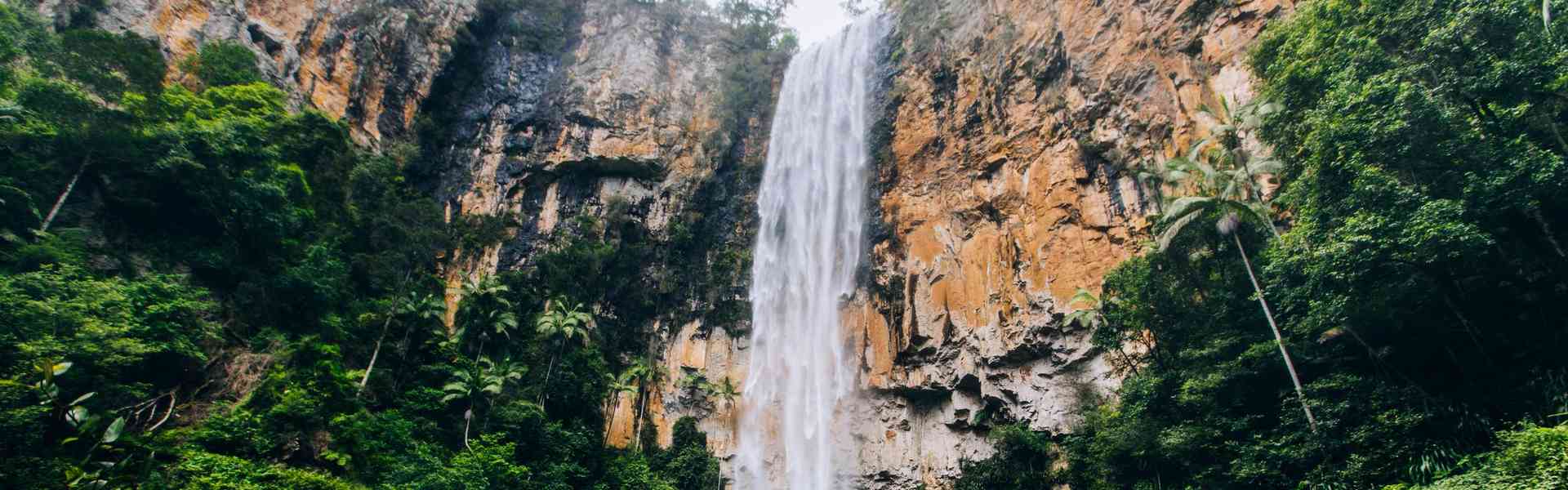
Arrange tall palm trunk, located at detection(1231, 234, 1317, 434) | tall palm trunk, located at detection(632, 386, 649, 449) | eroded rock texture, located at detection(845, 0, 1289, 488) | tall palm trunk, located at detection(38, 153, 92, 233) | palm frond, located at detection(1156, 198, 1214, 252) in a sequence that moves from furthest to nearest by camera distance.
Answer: tall palm trunk, located at detection(632, 386, 649, 449) → eroded rock texture, located at detection(845, 0, 1289, 488) → palm frond, located at detection(1156, 198, 1214, 252) → tall palm trunk, located at detection(38, 153, 92, 233) → tall palm trunk, located at detection(1231, 234, 1317, 434)

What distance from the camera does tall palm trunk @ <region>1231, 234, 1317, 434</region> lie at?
10.7 metres

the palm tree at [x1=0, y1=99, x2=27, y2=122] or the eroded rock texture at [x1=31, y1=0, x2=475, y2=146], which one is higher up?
the eroded rock texture at [x1=31, y1=0, x2=475, y2=146]

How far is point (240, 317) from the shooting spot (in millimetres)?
15758

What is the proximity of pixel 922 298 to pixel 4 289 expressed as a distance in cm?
2121

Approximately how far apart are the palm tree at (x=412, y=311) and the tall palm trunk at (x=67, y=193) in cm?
742

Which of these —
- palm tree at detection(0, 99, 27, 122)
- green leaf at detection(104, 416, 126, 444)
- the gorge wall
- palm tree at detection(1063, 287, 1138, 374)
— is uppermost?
the gorge wall

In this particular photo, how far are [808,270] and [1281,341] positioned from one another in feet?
59.0

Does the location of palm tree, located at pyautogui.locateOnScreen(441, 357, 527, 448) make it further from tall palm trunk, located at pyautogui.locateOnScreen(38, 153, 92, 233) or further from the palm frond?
the palm frond

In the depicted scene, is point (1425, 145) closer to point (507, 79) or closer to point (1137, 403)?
point (1137, 403)

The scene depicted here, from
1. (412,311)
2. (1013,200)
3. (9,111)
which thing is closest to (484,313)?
(412,311)

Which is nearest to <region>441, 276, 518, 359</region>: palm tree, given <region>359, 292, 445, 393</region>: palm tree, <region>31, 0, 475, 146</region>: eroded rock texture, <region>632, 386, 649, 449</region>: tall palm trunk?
<region>359, 292, 445, 393</region>: palm tree

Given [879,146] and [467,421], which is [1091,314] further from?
[467,421]

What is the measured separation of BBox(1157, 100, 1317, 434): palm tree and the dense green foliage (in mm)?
546

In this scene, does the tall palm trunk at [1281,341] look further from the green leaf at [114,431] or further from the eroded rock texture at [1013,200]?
the green leaf at [114,431]
